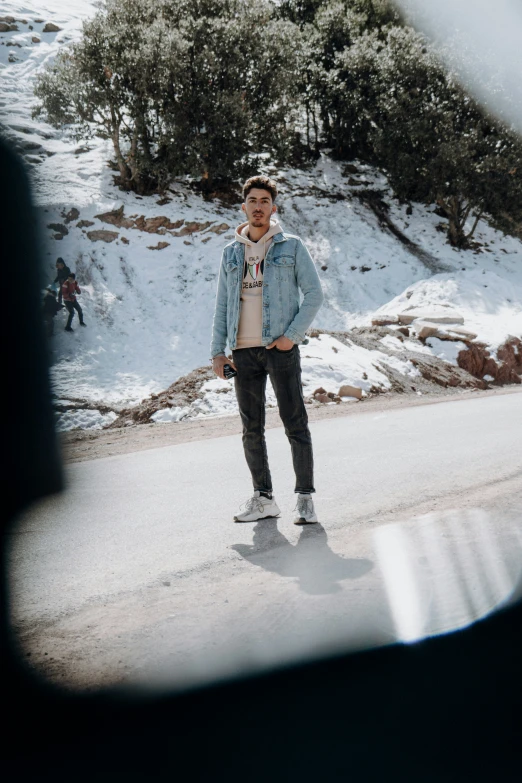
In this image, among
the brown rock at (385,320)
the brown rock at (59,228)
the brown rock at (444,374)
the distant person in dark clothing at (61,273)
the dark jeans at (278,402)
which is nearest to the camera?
the dark jeans at (278,402)

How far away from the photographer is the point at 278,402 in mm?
4078

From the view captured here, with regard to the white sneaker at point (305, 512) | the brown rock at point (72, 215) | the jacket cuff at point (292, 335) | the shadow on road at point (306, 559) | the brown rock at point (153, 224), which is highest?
the jacket cuff at point (292, 335)

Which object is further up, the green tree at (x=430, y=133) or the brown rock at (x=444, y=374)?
the green tree at (x=430, y=133)

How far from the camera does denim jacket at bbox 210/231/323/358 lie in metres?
3.93

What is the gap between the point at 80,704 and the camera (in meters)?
2.10

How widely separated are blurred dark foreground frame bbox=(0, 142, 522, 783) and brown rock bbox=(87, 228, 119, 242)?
1764 centimetres

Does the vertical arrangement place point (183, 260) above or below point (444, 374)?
below

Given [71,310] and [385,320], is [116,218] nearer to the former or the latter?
[71,310]

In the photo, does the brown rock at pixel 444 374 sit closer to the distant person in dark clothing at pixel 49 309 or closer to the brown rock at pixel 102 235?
the distant person in dark clothing at pixel 49 309

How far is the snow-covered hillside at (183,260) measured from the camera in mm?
15297

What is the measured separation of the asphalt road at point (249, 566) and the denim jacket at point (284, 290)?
3.82 feet

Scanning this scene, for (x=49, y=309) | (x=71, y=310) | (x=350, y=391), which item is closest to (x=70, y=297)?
(x=71, y=310)

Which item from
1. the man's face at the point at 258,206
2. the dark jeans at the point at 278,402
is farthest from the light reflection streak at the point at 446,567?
the man's face at the point at 258,206

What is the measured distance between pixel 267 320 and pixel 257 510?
117 cm
